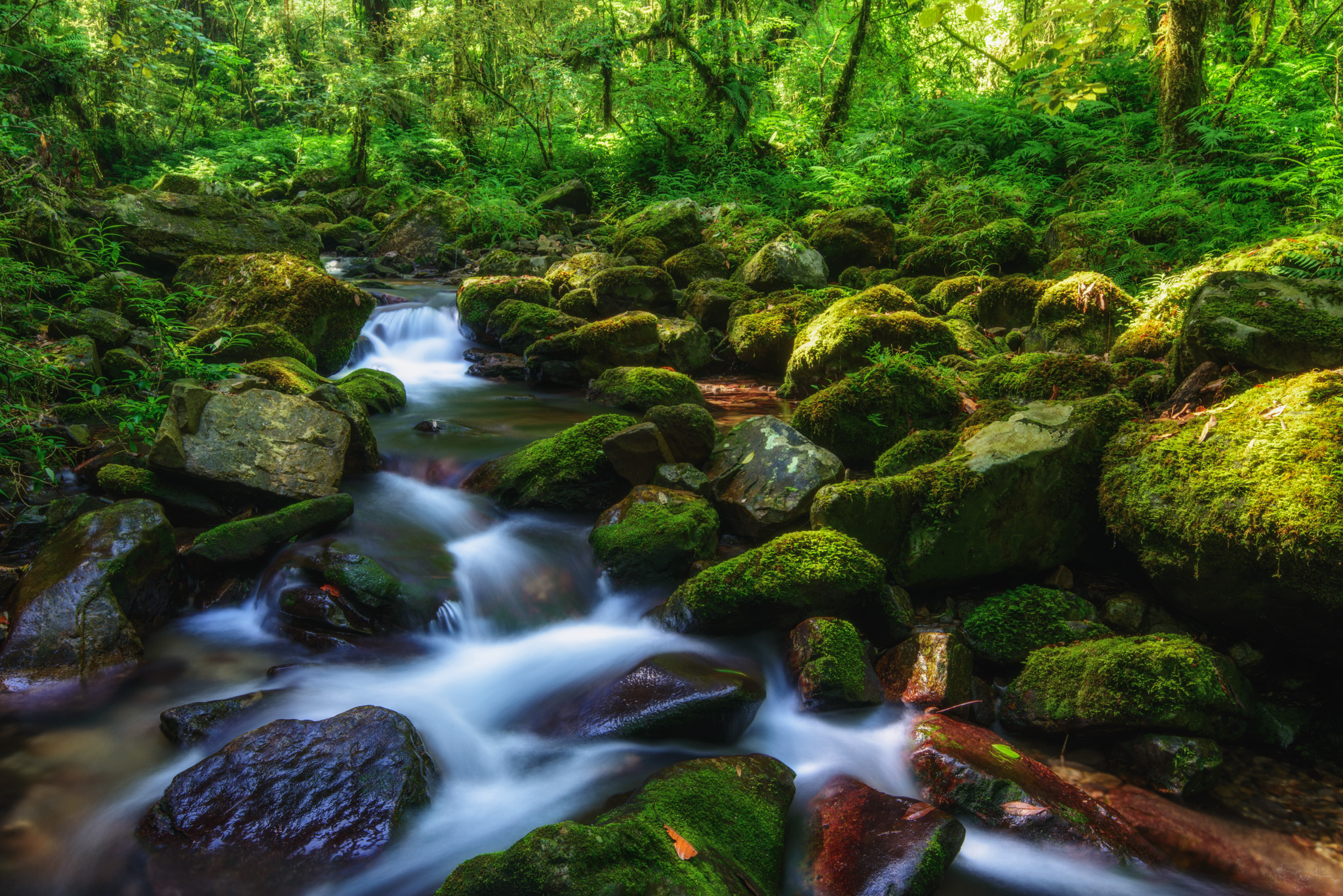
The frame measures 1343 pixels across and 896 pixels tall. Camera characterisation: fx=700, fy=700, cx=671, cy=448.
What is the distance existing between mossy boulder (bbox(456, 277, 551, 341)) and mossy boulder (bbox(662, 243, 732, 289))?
6.60ft

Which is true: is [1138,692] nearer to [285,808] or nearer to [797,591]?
[797,591]

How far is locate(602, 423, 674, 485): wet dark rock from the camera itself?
5.41 metres

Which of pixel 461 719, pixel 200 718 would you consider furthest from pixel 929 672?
pixel 200 718

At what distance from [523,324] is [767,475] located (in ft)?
17.7

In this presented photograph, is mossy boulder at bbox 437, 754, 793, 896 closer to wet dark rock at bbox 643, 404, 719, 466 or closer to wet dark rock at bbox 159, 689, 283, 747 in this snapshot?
wet dark rock at bbox 159, 689, 283, 747

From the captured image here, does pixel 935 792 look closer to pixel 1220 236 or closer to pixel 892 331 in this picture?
pixel 892 331

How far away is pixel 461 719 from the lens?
3.73 m

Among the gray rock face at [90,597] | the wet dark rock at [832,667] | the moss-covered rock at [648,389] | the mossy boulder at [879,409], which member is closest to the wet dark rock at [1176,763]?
the wet dark rock at [832,667]

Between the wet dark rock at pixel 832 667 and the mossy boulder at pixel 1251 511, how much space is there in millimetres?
1665

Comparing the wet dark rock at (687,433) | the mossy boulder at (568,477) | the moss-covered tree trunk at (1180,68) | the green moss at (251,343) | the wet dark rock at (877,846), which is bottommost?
the wet dark rock at (877,846)

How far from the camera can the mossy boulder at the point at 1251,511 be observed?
3127 millimetres

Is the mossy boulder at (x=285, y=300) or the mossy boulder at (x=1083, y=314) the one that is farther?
the mossy boulder at (x=285, y=300)

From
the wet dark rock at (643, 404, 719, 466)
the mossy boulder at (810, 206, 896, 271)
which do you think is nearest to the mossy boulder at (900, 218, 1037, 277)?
the mossy boulder at (810, 206, 896, 271)

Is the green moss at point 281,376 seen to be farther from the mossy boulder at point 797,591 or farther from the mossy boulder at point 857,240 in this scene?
the mossy boulder at point 857,240
